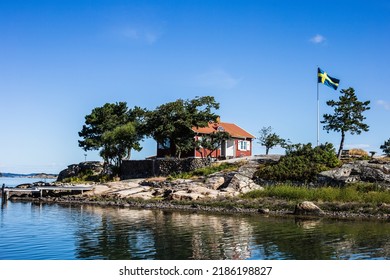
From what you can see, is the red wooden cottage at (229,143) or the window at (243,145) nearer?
the red wooden cottage at (229,143)

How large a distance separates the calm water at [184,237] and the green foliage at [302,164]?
12.7 metres

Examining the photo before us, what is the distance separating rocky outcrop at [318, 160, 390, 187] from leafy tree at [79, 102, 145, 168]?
913 inches

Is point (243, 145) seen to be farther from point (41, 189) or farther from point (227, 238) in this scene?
point (227, 238)

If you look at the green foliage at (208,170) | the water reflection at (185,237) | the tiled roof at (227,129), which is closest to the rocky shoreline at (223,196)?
the green foliage at (208,170)

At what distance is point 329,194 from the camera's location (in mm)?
35750

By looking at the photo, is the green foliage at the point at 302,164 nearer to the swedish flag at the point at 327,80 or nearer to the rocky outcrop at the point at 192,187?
the rocky outcrop at the point at 192,187

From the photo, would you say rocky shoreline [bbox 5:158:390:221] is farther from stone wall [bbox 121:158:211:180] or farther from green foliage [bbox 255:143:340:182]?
stone wall [bbox 121:158:211:180]

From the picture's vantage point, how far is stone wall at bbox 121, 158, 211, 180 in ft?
169

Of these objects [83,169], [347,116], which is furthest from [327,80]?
[83,169]

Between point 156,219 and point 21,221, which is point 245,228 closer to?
point 156,219

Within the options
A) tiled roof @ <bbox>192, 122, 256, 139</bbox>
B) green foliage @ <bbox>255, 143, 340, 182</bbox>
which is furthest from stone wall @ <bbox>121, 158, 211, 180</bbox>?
green foliage @ <bbox>255, 143, 340, 182</bbox>

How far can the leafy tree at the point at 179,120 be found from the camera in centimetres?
5248
